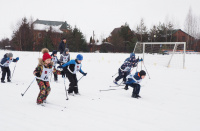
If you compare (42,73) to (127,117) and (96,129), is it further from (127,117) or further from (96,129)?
(127,117)

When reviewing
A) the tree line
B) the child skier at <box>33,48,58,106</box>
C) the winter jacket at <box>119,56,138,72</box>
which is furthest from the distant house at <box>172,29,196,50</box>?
the child skier at <box>33,48,58,106</box>

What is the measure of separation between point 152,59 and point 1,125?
16.5 metres

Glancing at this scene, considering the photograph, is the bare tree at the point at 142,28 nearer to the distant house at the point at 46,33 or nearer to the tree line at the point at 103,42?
the tree line at the point at 103,42

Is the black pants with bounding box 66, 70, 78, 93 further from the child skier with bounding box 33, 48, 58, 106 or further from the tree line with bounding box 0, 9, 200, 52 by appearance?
the tree line with bounding box 0, 9, 200, 52

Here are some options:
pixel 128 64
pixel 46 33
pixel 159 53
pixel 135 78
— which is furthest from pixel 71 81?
pixel 46 33

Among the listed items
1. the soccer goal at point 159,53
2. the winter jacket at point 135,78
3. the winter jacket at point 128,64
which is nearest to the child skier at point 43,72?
the winter jacket at point 135,78

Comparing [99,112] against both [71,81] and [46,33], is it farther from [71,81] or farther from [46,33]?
[46,33]

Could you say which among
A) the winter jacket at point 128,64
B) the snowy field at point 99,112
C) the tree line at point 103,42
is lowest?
the snowy field at point 99,112

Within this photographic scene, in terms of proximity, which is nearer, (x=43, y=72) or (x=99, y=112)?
(x=99, y=112)

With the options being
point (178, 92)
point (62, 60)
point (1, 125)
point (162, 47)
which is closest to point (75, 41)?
point (162, 47)

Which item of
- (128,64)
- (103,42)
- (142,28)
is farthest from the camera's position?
(142,28)

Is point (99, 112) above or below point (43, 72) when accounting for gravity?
below

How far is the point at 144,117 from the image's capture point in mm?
4102

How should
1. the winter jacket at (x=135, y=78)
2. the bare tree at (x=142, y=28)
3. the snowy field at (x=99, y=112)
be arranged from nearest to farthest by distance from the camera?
the snowy field at (x=99, y=112), the winter jacket at (x=135, y=78), the bare tree at (x=142, y=28)
